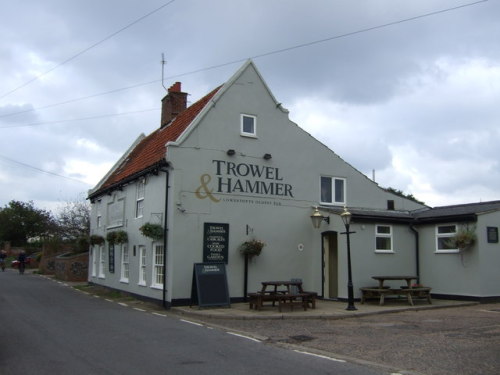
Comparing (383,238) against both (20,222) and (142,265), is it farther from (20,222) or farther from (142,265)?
(20,222)

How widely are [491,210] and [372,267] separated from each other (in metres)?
4.88

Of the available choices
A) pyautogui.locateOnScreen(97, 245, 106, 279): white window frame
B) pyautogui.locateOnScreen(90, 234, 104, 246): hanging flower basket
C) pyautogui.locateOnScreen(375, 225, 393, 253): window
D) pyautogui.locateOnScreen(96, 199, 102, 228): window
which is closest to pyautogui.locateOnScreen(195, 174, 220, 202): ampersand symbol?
pyautogui.locateOnScreen(375, 225, 393, 253): window

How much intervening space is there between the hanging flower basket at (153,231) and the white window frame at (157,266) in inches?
30.8

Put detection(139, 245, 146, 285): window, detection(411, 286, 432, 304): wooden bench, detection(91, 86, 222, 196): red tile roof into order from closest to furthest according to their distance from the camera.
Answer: detection(411, 286, 432, 304): wooden bench
detection(91, 86, 222, 196): red tile roof
detection(139, 245, 146, 285): window

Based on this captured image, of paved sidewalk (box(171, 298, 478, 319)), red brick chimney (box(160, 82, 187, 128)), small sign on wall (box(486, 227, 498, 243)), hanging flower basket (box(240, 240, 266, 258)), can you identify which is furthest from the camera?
red brick chimney (box(160, 82, 187, 128))

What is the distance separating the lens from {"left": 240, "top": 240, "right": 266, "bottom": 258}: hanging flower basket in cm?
1825

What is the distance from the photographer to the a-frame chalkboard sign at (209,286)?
16.7 meters

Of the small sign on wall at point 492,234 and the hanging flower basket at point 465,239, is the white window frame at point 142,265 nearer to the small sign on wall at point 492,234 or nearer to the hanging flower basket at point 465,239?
the hanging flower basket at point 465,239

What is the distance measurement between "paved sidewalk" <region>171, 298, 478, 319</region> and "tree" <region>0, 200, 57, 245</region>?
186 ft

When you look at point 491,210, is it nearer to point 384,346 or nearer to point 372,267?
point 372,267

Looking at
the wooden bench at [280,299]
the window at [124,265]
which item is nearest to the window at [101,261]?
the window at [124,265]

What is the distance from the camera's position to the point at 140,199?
2078cm

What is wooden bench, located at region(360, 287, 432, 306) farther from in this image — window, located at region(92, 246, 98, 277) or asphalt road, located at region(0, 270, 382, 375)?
window, located at region(92, 246, 98, 277)

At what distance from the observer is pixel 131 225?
21.6 m
